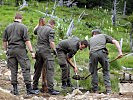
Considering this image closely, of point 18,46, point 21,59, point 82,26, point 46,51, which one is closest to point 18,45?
point 18,46

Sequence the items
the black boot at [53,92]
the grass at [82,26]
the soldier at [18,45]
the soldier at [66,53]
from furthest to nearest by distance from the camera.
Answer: the grass at [82,26], the soldier at [66,53], the black boot at [53,92], the soldier at [18,45]

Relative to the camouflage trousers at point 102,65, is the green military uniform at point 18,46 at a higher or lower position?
higher

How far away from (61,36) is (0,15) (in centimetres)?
1245

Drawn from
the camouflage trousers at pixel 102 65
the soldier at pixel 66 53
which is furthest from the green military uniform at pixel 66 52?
the camouflage trousers at pixel 102 65

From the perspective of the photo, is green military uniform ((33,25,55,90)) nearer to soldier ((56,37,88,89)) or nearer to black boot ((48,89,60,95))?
black boot ((48,89,60,95))

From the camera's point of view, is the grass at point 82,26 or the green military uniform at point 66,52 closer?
the green military uniform at point 66,52

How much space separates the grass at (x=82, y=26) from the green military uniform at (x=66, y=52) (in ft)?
2.72

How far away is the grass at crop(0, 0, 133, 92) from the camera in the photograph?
15689 mm

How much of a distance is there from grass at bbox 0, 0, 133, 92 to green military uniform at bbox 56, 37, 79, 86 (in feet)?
2.72

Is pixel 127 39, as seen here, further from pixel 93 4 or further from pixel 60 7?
pixel 93 4

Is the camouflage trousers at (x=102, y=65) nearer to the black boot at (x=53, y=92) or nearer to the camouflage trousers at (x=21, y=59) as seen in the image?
the black boot at (x=53, y=92)

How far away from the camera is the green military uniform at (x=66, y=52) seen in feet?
38.5

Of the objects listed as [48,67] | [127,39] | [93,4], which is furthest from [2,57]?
[93,4]

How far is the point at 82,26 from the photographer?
114 feet
